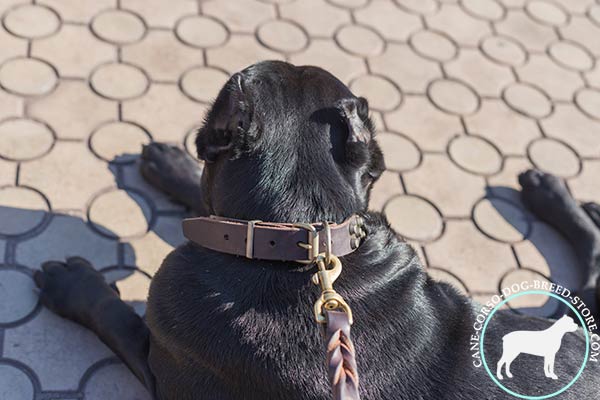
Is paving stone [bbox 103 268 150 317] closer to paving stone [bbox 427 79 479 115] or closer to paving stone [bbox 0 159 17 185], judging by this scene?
paving stone [bbox 0 159 17 185]

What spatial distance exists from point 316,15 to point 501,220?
190 cm

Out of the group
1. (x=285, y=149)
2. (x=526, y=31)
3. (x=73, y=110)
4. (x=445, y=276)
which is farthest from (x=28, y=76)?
(x=526, y=31)

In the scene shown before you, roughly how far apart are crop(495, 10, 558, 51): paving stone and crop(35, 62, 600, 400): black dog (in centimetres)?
297

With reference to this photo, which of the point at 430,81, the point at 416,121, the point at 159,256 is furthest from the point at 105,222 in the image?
the point at 430,81

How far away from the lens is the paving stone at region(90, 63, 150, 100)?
392 cm

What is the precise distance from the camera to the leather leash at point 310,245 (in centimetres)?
192

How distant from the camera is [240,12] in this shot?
15.1 ft

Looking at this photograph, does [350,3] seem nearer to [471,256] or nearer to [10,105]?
[471,256]

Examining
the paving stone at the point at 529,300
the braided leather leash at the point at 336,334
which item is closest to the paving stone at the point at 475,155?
the paving stone at the point at 529,300

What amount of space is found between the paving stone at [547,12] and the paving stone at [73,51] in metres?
3.10

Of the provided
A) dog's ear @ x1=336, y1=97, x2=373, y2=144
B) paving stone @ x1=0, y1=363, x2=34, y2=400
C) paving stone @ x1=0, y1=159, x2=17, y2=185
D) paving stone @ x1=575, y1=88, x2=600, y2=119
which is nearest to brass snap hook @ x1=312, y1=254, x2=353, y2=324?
dog's ear @ x1=336, y1=97, x2=373, y2=144

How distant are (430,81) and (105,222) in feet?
7.47

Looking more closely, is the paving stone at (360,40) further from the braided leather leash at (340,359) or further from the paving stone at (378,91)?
the braided leather leash at (340,359)

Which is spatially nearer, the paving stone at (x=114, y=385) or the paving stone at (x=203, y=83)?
the paving stone at (x=114, y=385)
